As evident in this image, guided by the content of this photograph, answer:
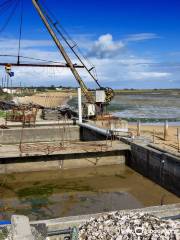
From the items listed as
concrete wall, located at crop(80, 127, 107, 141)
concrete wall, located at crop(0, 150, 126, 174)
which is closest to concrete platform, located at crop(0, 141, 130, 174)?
concrete wall, located at crop(0, 150, 126, 174)

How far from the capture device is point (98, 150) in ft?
54.9

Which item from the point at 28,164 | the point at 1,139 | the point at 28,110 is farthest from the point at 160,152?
the point at 28,110

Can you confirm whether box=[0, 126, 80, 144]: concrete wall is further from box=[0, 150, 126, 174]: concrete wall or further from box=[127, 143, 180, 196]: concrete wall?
box=[127, 143, 180, 196]: concrete wall

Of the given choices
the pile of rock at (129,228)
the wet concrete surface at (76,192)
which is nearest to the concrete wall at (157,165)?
the wet concrete surface at (76,192)

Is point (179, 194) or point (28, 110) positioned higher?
point (28, 110)

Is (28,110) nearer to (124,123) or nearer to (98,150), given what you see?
(124,123)

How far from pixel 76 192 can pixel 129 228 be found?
8.02 metres

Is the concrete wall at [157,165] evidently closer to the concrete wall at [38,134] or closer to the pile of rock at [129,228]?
the concrete wall at [38,134]

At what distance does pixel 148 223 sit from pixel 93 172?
1051cm

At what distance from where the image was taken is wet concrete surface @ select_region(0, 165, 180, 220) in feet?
40.0

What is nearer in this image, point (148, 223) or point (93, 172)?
point (148, 223)

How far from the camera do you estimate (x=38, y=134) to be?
73.5 ft

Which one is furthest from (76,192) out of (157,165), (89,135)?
(89,135)

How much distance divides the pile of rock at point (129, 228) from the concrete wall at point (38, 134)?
15.7m
